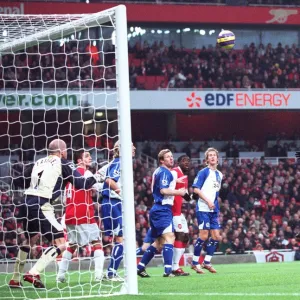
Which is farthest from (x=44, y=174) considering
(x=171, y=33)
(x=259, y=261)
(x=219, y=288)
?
(x=171, y=33)

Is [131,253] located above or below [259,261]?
above

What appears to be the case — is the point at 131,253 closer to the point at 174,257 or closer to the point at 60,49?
the point at 174,257

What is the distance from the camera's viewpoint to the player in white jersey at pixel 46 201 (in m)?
9.82

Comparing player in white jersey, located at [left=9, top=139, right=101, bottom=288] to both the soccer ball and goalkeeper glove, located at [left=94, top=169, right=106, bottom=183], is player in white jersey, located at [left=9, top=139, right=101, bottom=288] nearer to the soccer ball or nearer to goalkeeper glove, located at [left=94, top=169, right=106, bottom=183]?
goalkeeper glove, located at [left=94, top=169, right=106, bottom=183]

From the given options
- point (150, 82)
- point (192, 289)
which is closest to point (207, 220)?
point (192, 289)

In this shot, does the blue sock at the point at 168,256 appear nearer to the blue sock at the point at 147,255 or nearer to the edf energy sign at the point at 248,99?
the blue sock at the point at 147,255

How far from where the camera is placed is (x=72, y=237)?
449 inches

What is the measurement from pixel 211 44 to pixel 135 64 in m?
4.58

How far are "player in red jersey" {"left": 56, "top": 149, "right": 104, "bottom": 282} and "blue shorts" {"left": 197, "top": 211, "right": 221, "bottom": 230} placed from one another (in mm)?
2466

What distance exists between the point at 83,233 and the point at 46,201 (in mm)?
1266

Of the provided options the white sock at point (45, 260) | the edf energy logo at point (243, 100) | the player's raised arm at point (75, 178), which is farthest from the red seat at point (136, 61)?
the white sock at point (45, 260)

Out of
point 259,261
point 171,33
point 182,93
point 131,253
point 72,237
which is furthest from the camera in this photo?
point 171,33

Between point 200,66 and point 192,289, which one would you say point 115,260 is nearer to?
point 192,289

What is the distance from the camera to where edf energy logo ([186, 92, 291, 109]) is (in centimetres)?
3331
